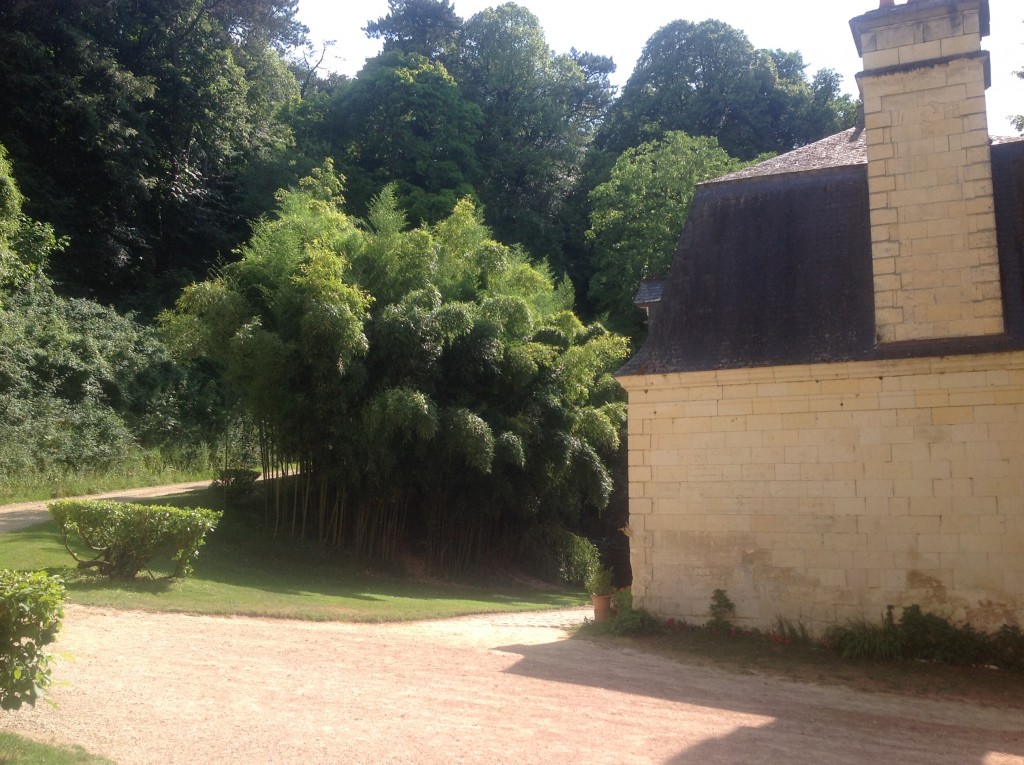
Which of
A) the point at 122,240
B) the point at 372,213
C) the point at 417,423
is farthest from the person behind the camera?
the point at 122,240

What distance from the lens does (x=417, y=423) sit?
12977 millimetres

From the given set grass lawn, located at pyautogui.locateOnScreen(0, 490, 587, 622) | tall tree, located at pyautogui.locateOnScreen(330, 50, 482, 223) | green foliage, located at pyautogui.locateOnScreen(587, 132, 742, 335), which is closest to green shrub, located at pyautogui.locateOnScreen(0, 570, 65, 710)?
grass lawn, located at pyautogui.locateOnScreen(0, 490, 587, 622)

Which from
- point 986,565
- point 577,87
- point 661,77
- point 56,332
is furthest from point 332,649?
point 577,87

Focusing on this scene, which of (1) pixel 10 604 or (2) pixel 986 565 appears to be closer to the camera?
(1) pixel 10 604

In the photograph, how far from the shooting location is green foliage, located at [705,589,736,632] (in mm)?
8523

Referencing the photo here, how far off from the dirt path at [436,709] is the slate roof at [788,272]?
3191mm

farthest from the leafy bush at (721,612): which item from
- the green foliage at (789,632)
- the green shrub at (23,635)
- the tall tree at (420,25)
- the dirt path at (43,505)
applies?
the tall tree at (420,25)

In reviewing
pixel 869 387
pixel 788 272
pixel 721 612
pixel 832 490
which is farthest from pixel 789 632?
pixel 788 272

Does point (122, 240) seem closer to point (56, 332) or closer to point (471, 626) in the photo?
point (56, 332)

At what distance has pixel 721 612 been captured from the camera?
8562mm

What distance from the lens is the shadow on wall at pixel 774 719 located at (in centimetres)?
502

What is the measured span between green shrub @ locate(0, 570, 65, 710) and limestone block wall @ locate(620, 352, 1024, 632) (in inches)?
234

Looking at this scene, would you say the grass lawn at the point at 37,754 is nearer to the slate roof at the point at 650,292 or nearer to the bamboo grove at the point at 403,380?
the slate roof at the point at 650,292

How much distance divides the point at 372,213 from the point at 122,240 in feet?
46.4
